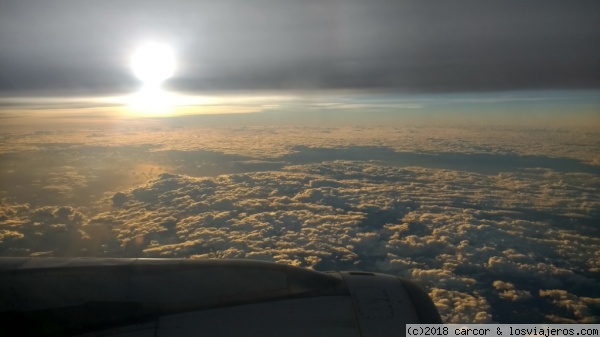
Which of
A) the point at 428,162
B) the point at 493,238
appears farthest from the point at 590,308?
the point at 428,162

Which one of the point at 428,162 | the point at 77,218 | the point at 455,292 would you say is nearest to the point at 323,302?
the point at 455,292

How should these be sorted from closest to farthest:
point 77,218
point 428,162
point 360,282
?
point 360,282 < point 77,218 < point 428,162

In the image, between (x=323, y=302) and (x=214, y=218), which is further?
(x=214, y=218)

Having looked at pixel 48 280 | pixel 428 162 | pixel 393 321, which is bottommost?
pixel 428 162

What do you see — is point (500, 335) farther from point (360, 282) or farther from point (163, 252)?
point (163, 252)

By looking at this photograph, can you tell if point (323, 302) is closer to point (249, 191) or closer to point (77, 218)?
point (77, 218)

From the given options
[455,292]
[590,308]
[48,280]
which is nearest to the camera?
[48,280]

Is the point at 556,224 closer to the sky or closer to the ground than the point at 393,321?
closer to the ground
